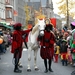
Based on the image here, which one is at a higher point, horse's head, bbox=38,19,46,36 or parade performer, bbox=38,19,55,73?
horse's head, bbox=38,19,46,36

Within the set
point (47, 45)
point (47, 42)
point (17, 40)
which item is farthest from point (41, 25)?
point (17, 40)

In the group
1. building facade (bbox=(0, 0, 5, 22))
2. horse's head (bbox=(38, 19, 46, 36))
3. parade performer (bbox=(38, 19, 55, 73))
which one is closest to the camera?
horse's head (bbox=(38, 19, 46, 36))

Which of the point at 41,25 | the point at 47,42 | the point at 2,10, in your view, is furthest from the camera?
the point at 2,10

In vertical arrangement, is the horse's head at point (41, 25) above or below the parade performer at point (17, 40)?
above

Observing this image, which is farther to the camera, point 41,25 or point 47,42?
point 47,42

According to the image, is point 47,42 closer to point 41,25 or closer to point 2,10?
point 41,25

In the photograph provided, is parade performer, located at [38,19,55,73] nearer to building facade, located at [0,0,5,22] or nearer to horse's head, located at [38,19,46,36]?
horse's head, located at [38,19,46,36]

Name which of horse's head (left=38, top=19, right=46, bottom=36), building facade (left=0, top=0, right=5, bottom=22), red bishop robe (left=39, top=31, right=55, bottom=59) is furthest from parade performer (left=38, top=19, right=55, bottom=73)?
building facade (left=0, top=0, right=5, bottom=22)

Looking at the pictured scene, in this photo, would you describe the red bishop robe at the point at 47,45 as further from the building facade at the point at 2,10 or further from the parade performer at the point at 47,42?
the building facade at the point at 2,10

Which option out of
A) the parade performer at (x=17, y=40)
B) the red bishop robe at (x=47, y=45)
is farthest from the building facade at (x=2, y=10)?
the red bishop robe at (x=47, y=45)

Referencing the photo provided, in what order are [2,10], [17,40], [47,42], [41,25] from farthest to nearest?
1. [2,10]
2. [17,40]
3. [47,42]
4. [41,25]

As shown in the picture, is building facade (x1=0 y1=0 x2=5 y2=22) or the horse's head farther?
building facade (x1=0 y1=0 x2=5 y2=22)

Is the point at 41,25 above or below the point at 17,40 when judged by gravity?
above

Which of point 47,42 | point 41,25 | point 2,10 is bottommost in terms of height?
point 47,42
